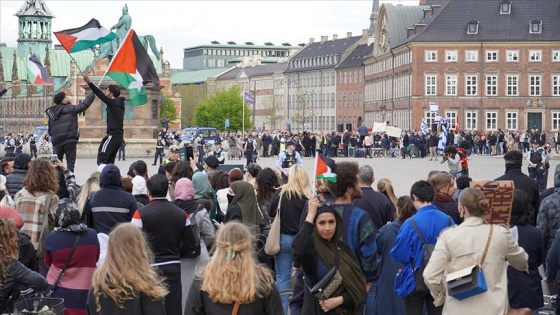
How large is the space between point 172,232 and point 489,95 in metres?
96.6

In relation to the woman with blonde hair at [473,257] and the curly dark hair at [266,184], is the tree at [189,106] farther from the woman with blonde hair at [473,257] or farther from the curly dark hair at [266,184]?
the woman with blonde hair at [473,257]

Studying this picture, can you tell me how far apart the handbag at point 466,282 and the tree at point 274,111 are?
152679 mm

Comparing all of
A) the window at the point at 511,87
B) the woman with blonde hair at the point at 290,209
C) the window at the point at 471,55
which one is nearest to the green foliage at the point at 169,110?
the window at the point at 471,55

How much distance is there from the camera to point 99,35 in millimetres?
23656

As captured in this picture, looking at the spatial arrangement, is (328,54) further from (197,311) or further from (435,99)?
(197,311)

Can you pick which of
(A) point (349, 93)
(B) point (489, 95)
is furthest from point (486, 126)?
(A) point (349, 93)

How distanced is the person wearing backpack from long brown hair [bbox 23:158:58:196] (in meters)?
3.78

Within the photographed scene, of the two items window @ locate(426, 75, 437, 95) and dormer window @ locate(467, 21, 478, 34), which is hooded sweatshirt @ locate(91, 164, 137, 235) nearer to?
dormer window @ locate(467, 21, 478, 34)

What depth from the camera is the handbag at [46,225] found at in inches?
462

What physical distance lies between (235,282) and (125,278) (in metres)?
0.87

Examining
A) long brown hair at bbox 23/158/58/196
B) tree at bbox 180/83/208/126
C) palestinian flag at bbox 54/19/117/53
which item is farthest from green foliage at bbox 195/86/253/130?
long brown hair at bbox 23/158/58/196

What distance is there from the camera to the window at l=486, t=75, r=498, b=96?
105 meters

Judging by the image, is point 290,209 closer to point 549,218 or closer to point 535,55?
point 549,218

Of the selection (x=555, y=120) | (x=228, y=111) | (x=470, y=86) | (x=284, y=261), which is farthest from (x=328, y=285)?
(x=228, y=111)
